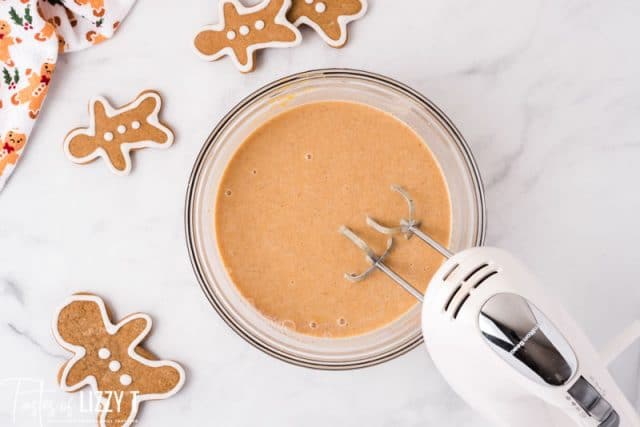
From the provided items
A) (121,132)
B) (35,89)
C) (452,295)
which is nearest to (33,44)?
(35,89)

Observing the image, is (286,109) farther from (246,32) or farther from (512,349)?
(512,349)

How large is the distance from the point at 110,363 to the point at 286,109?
49 centimetres

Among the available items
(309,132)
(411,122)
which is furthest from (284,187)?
(411,122)

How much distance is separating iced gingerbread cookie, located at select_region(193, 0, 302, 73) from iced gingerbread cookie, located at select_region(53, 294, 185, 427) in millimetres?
433

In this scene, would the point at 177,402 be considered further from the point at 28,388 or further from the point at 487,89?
the point at 487,89

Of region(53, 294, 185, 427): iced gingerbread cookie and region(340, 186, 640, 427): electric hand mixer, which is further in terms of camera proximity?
region(53, 294, 185, 427): iced gingerbread cookie

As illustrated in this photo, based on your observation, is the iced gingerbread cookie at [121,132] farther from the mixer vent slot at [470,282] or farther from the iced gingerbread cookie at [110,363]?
the mixer vent slot at [470,282]

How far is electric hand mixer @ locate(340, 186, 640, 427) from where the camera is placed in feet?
2.36

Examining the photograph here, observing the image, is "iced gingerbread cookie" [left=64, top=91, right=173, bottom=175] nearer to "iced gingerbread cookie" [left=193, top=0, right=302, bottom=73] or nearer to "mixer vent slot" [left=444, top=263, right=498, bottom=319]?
"iced gingerbread cookie" [left=193, top=0, right=302, bottom=73]

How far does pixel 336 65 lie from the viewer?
1.04 m

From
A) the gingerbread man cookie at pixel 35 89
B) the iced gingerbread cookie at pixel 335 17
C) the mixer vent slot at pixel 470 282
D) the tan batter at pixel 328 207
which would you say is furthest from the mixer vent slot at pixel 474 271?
the gingerbread man cookie at pixel 35 89

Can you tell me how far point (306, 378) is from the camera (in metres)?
1.05

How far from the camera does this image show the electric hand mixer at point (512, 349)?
72 centimetres

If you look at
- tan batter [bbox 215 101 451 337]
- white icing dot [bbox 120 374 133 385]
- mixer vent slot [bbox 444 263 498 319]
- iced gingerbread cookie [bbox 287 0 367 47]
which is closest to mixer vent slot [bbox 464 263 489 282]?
mixer vent slot [bbox 444 263 498 319]
